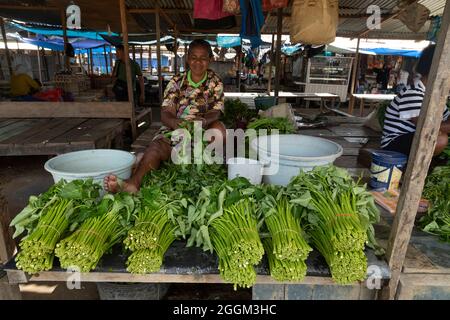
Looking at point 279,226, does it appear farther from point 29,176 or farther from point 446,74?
point 29,176

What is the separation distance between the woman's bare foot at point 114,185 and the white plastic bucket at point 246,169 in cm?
77

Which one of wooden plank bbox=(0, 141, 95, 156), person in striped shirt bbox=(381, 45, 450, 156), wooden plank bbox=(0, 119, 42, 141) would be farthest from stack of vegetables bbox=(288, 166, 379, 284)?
wooden plank bbox=(0, 119, 42, 141)

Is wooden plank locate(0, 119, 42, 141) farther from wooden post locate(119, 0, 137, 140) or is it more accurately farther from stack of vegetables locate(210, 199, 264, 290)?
stack of vegetables locate(210, 199, 264, 290)

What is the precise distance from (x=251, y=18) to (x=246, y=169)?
8.19 feet

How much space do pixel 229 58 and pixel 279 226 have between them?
20766 millimetres

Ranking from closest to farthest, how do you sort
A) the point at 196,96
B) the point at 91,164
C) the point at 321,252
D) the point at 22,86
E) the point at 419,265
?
1. the point at 321,252
2. the point at 419,265
3. the point at 91,164
4. the point at 196,96
5. the point at 22,86

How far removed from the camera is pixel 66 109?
16.7ft

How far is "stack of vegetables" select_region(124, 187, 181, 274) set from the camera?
5.35ft

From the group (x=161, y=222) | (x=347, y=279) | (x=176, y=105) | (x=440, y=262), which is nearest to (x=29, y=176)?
(x=176, y=105)

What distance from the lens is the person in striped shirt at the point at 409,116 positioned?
300cm

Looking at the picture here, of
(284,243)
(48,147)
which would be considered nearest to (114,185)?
(284,243)

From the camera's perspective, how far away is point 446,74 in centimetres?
153

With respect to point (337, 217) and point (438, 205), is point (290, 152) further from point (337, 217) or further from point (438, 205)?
point (438, 205)

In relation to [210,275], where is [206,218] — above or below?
above
